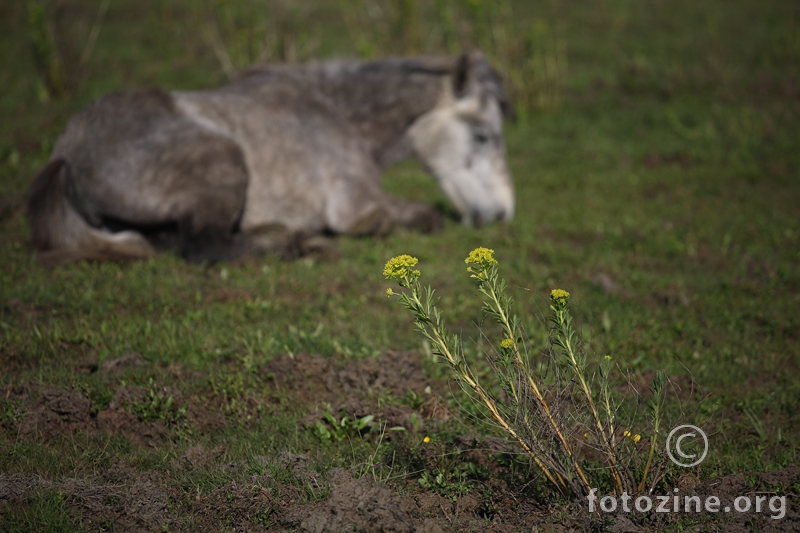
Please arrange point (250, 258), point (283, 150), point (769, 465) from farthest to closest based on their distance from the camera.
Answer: point (283, 150) → point (250, 258) → point (769, 465)

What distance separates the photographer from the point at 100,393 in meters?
3.96

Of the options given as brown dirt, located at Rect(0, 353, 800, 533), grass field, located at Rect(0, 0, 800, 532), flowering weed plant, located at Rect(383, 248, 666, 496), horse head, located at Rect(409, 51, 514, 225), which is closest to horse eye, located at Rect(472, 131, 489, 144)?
horse head, located at Rect(409, 51, 514, 225)

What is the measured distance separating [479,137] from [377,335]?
3697 mm

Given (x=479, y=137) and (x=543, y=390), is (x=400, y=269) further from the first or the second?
(x=479, y=137)

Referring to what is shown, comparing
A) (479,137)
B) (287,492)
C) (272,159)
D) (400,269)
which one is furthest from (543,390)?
(479,137)

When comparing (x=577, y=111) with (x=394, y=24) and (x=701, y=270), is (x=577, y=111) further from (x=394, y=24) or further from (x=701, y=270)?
(x=701, y=270)

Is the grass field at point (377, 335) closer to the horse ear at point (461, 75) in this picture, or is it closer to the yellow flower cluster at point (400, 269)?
the yellow flower cluster at point (400, 269)

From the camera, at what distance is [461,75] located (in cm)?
786

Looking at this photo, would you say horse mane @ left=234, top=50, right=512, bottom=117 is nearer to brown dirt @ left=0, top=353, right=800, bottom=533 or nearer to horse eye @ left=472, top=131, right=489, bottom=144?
horse eye @ left=472, top=131, right=489, bottom=144

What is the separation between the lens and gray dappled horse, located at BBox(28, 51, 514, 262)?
620cm

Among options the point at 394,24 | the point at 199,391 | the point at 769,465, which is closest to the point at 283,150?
the point at 199,391

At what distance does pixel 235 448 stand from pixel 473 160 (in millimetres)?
5087

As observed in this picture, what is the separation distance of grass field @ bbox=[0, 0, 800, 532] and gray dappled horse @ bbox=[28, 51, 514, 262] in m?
0.31

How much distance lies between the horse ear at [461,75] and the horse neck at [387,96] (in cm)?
10
